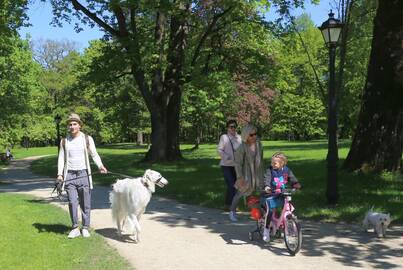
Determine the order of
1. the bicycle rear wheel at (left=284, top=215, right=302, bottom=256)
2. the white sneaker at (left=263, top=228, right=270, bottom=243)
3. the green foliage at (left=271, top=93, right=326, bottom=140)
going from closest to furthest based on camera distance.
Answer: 1. the bicycle rear wheel at (left=284, top=215, right=302, bottom=256)
2. the white sneaker at (left=263, top=228, right=270, bottom=243)
3. the green foliage at (left=271, top=93, right=326, bottom=140)

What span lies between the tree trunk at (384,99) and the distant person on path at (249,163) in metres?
6.66

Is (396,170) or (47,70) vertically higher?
(47,70)

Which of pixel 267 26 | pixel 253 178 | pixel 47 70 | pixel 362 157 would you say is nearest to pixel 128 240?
pixel 253 178

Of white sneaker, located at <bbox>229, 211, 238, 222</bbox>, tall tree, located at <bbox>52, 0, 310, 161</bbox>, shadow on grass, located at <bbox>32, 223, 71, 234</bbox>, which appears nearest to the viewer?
shadow on grass, located at <bbox>32, 223, 71, 234</bbox>

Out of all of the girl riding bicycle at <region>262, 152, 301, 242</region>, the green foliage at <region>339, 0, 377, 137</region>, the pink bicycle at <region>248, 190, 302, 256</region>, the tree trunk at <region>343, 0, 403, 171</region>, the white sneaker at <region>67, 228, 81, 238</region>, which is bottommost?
the white sneaker at <region>67, 228, 81, 238</region>

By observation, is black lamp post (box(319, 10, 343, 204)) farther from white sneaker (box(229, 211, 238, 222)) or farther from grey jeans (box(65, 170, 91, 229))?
grey jeans (box(65, 170, 91, 229))

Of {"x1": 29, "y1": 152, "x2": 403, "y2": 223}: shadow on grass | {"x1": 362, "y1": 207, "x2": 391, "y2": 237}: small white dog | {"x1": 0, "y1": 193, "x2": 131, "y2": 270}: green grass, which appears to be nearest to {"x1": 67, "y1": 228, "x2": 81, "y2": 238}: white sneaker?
{"x1": 0, "y1": 193, "x2": 131, "y2": 270}: green grass

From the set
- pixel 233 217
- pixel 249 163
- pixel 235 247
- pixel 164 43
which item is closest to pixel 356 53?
pixel 164 43

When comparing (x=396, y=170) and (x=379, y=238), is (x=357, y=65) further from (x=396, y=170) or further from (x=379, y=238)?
(x=379, y=238)

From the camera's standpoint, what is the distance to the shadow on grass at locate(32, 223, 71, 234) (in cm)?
927

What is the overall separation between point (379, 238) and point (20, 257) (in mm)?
5624

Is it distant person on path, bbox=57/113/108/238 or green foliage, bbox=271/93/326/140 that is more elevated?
green foliage, bbox=271/93/326/140

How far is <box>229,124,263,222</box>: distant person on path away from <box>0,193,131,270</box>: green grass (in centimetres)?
259

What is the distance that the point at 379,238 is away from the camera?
848cm
